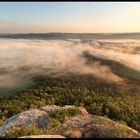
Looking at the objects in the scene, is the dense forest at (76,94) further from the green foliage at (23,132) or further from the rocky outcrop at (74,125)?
the green foliage at (23,132)

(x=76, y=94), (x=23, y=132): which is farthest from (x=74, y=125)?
(x=76, y=94)

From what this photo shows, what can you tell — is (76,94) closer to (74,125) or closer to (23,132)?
(74,125)

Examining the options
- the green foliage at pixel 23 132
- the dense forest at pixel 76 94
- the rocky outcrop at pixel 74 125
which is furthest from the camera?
the dense forest at pixel 76 94

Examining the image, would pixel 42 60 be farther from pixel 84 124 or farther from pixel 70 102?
pixel 84 124

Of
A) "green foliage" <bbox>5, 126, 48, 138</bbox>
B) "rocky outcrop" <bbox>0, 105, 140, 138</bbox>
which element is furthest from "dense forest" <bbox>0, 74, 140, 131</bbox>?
"green foliage" <bbox>5, 126, 48, 138</bbox>

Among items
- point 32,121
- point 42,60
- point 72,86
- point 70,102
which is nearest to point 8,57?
point 42,60

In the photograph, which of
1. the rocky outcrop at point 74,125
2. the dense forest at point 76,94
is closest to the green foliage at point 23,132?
the rocky outcrop at point 74,125

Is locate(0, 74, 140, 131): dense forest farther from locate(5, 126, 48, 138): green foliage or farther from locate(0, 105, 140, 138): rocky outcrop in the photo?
locate(5, 126, 48, 138): green foliage

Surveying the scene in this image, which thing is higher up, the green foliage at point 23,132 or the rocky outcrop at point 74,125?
the green foliage at point 23,132
